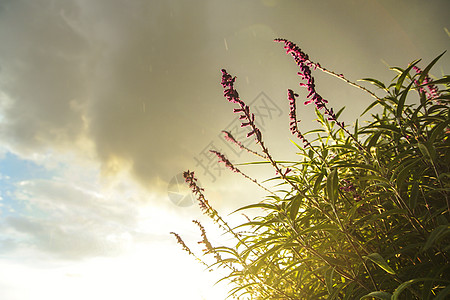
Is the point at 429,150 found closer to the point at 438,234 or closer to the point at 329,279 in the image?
the point at 438,234

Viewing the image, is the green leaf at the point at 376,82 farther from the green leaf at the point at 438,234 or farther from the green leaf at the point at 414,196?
the green leaf at the point at 438,234

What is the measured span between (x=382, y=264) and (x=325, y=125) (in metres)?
1.45

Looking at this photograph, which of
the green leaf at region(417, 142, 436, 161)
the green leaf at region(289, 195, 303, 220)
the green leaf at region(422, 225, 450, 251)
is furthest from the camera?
the green leaf at region(289, 195, 303, 220)

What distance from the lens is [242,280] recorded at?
6.70 feet

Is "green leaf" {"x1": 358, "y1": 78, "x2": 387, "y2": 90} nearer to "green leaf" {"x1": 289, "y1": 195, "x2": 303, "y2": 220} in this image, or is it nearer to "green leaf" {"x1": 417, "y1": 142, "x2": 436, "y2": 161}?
"green leaf" {"x1": 417, "y1": 142, "x2": 436, "y2": 161}

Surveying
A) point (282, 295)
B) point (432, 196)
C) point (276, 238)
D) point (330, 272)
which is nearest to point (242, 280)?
point (282, 295)

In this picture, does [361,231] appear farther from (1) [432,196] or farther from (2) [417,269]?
(2) [417,269]

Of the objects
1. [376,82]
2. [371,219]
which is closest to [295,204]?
[371,219]

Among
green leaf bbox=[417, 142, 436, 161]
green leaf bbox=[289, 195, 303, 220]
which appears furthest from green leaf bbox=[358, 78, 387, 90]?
green leaf bbox=[289, 195, 303, 220]

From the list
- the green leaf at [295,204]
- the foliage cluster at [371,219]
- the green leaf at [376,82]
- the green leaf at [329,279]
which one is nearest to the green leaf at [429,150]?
the foliage cluster at [371,219]

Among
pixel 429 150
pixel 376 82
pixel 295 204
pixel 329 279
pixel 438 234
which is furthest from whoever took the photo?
pixel 376 82

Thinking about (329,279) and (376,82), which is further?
(376,82)

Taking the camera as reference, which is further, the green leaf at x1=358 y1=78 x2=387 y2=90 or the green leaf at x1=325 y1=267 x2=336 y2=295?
the green leaf at x1=358 y1=78 x2=387 y2=90

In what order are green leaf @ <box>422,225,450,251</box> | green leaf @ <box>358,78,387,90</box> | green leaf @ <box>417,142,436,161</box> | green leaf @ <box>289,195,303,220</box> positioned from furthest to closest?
green leaf @ <box>358,78,387,90</box> → green leaf @ <box>289,195,303,220</box> → green leaf @ <box>417,142,436,161</box> → green leaf @ <box>422,225,450,251</box>
